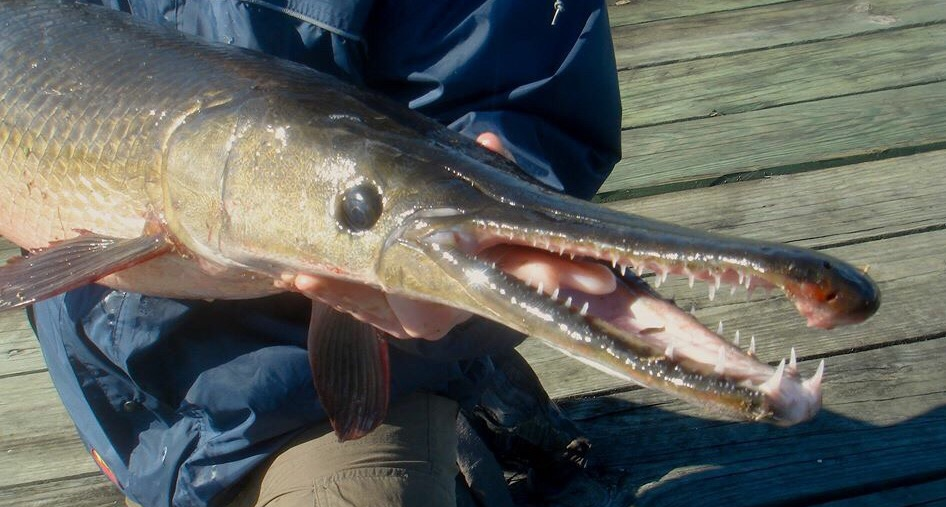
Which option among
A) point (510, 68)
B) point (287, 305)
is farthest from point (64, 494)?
point (510, 68)

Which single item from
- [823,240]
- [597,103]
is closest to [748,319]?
[823,240]

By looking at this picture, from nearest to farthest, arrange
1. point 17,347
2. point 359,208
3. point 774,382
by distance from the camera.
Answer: point 774,382 < point 359,208 < point 17,347

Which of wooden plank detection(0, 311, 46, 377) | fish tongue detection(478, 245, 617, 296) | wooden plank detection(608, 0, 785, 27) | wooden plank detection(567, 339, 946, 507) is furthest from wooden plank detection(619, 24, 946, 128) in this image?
fish tongue detection(478, 245, 617, 296)

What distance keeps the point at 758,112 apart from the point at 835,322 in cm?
299

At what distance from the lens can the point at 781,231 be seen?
10.5ft

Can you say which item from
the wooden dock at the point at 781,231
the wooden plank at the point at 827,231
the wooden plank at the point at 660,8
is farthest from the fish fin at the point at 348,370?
the wooden plank at the point at 660,8

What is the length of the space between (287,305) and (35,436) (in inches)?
39.3

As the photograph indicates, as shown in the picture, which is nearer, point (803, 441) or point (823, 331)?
point (803, 441)

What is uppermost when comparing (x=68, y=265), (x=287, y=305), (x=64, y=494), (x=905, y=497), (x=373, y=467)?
(x=68, y=265)

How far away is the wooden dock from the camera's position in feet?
8.14

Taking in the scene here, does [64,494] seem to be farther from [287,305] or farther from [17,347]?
[287,305]

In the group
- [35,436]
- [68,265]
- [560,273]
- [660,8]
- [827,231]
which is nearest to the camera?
[560,273]

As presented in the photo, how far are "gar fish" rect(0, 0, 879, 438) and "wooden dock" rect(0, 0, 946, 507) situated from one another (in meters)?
0.82

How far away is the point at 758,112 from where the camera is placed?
400 cm
